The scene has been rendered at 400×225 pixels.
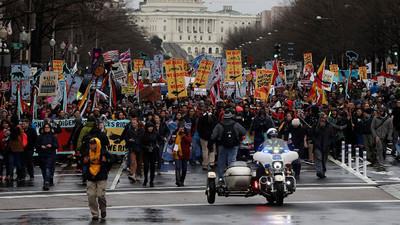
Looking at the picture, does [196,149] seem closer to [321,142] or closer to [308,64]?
[321,142]

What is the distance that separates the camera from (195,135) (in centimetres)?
2691

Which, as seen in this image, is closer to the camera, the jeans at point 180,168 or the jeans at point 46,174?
the jeans at point 46,174

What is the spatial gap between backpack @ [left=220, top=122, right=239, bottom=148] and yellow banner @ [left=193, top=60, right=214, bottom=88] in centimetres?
1488

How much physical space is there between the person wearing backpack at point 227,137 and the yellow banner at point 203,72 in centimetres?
1481

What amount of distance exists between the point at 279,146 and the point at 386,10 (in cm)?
4469

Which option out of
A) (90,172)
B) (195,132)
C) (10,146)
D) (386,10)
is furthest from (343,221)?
(386,10)

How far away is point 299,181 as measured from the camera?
23.0 meters

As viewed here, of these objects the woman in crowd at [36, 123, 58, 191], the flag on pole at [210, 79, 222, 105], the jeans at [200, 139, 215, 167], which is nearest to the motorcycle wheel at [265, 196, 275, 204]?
the woman in crowd at [36, 123, 58, 191]

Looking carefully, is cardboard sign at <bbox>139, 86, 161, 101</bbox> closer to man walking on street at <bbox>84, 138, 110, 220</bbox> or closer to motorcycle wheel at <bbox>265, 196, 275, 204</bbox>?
motorcycle wheel at <bbox>265, 196, 275, 204</bbox>

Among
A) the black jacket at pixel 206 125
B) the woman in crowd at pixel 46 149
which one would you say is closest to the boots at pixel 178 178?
the woman in crowd at pixel 46 149

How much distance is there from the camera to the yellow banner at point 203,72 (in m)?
36.5

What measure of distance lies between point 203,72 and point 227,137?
1530cm

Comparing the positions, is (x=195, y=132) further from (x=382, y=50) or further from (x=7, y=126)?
(x=382, y=50)

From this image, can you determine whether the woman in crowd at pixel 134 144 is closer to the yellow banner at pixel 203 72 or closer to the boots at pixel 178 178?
the boots at pixel 178 178
